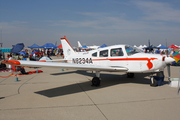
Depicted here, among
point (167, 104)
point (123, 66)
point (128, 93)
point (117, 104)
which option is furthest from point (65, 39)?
point (167, 104)

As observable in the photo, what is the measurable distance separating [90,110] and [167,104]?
2.56m

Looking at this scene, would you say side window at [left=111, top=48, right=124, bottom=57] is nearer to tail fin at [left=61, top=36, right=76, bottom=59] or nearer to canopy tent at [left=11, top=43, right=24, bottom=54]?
tail fin at [left=61, top=36, right=76, bottom=59]

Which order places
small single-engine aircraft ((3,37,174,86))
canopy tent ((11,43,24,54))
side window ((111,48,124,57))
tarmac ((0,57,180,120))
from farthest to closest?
canopy tent ((11,43,24,54)) → side window ((111,48,124,57)) → small single-engine aircraft ((3,37,174,86)) → tarmac ((0,57,180,120))

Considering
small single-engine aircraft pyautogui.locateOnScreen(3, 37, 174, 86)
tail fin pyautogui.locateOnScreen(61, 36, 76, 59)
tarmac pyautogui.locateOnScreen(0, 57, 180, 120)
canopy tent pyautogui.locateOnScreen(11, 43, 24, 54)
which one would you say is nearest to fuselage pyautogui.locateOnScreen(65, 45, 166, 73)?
small single-engine aircraft pyautogui.locateOnScreen(3, 37, 174, 86)

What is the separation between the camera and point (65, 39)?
11.7m

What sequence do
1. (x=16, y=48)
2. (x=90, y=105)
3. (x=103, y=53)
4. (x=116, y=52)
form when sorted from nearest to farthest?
(x=90, y=105), (x=116, y=52), (x=103, y=53), (x=16, y=48)

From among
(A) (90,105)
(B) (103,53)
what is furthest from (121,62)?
(A) (90,105)

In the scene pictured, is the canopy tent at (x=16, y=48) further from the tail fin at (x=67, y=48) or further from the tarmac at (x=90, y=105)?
the tarmac at (x=90, y=105)

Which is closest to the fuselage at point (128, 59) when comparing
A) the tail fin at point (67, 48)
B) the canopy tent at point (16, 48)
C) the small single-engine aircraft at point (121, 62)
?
the small single-engine aircraft at point (121, 62)

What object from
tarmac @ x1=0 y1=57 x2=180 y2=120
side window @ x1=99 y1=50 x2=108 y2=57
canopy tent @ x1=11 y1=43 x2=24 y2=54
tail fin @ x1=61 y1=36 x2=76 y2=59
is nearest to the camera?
tarmac @ x1=0 y1=57 x2=180 y2=120

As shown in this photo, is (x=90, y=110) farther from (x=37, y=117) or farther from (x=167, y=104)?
(x=167, y=104)

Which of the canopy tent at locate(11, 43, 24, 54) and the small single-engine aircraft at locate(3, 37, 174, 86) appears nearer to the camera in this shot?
the small single-engine aircraft at locate(3, 37, 174, 86)

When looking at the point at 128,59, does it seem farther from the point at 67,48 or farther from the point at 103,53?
the point at 67,48

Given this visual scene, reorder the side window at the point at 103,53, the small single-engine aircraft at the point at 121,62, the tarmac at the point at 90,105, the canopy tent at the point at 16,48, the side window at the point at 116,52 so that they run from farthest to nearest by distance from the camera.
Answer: the canopy tent at the point at 16,48 < the side window at the point at 103,53 < the side window at the point at 116,52 < the small single-engine aircraft at the point at 121,62 < the tarmac at the point at 90,105
